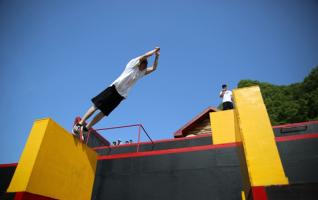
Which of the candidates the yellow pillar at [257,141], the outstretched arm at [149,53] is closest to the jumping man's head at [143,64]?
the outstretched arm at [149,53]

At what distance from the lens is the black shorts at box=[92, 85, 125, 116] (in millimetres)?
4293

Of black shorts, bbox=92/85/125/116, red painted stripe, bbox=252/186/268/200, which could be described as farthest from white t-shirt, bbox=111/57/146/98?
red painted stripe, bbox=252/186/268/200

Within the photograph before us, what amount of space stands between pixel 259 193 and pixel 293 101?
26.1 m

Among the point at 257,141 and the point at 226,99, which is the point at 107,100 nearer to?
the point at 257,141

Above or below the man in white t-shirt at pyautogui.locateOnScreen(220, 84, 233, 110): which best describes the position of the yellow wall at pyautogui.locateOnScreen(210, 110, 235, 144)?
below

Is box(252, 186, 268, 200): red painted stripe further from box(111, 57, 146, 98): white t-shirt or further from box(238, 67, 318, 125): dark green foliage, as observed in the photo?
box(238, 67, 318, 125): dark green foliage

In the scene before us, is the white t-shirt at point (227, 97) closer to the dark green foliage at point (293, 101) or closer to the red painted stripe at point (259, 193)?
the red painted stripe at point (259, 193)

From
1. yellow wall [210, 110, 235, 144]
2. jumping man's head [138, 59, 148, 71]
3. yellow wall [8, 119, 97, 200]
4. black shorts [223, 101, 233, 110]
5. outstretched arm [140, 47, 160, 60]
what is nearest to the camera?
yellow wall [8, 119, 97, 200]

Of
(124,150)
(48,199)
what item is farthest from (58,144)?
(124,150)

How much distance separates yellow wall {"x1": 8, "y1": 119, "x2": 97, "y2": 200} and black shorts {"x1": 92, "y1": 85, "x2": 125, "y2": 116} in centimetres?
78

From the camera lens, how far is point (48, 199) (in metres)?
3.38

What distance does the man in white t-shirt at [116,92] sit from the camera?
14.1 feet

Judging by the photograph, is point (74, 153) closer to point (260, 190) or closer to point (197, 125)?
point (260, 190)

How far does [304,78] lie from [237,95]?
28342 mm
